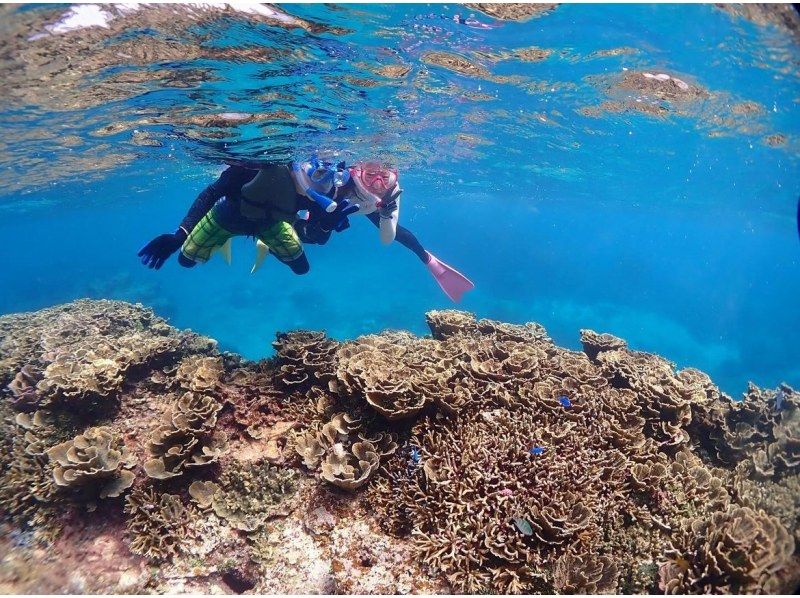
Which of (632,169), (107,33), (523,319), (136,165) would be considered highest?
(107,33)

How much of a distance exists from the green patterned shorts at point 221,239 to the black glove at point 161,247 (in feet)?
0.49

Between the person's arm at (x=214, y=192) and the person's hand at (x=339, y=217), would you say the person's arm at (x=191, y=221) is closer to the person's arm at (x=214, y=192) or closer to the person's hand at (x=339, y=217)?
the person's arm at (x=214, y=192)

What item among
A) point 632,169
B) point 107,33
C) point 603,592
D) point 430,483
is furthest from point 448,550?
point 632,169

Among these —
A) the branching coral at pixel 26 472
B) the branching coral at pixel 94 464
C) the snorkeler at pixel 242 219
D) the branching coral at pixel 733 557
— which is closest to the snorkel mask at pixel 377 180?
the snorkeler at pixel 242 219

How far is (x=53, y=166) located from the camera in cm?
2059

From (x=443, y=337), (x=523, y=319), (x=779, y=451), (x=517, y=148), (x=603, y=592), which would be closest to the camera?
(x=603, y=592)

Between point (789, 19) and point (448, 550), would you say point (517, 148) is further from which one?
point (448, 550)

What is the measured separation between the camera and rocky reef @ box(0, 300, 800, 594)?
14.4ft

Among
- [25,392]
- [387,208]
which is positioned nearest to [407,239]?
[387,208]

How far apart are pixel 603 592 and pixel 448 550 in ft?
5.36

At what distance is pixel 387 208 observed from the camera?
968 centimetres

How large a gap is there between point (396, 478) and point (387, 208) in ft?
20.5

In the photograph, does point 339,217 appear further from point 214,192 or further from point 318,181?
point 214,192

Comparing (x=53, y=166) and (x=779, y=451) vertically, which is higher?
(x=779, y=451)
